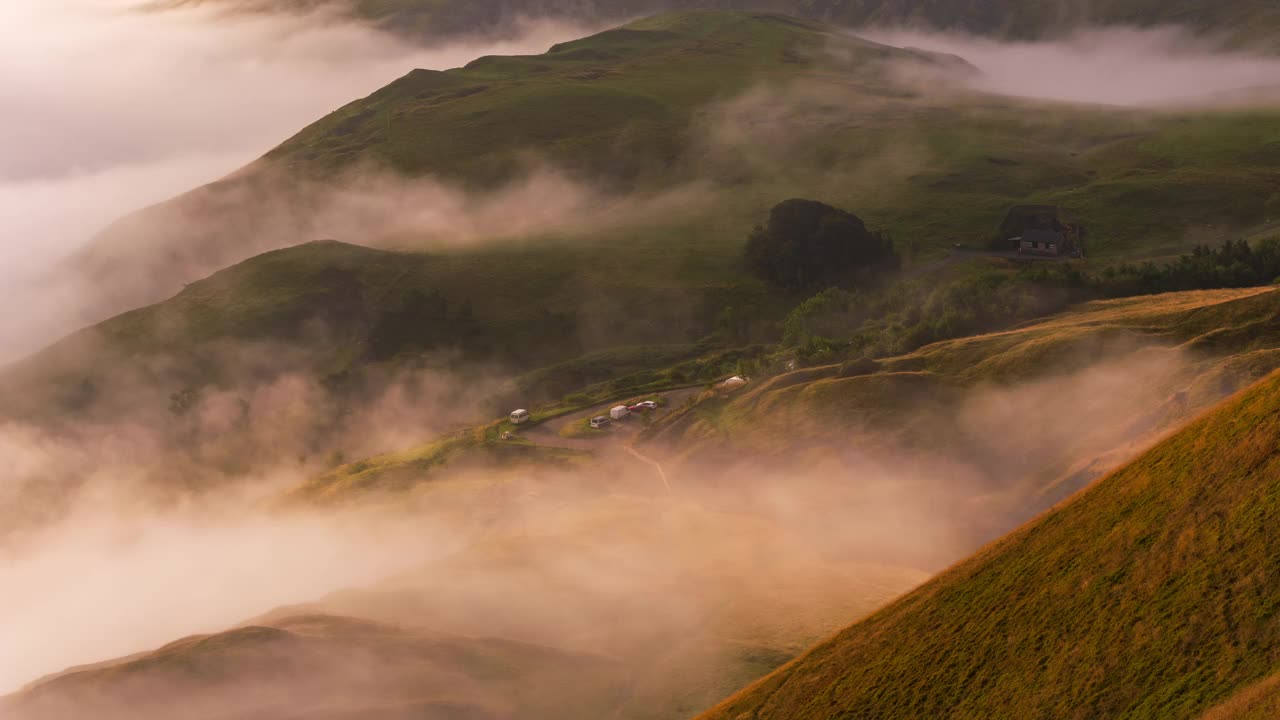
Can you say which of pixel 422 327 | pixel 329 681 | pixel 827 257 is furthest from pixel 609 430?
pixel 827 257

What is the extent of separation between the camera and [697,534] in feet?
298

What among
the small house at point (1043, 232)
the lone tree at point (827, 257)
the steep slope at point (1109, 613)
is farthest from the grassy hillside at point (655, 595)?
the small house at point (1043, 232)

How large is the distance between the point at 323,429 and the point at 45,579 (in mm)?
42767

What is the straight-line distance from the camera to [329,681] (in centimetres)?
6456

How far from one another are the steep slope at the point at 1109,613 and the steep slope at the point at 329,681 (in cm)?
2201

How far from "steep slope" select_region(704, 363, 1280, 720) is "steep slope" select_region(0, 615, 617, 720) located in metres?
22.0

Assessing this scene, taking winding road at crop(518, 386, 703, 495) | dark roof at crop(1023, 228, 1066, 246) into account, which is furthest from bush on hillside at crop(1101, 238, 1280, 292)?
winding road at crop(518, 386, 703, 495)

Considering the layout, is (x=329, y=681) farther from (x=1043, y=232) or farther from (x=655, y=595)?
(x=1043, y=232)

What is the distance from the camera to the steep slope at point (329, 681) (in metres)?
62.1

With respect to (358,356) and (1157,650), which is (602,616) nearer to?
(1157,650)

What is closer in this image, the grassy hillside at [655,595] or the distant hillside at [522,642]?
the distant hillside at [522,642]

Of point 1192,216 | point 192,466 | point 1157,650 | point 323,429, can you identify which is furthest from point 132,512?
point 1192,216

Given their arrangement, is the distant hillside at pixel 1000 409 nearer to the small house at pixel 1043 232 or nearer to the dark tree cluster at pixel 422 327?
the small house at pixel 1043 232

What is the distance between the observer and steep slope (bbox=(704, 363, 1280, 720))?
30.6m
